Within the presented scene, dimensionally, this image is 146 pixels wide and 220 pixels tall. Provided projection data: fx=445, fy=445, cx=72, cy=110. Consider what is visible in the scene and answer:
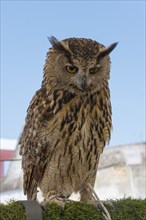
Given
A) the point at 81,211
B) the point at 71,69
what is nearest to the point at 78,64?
the point at 71,69

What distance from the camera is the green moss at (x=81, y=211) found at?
104 cm

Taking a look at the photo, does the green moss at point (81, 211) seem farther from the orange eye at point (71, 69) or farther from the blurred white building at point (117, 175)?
the blurred white building at point (117, 175)

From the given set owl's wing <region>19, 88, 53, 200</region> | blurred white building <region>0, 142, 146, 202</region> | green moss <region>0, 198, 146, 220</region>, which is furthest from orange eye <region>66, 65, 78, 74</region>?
blurred white building <region>0, 142, 146, 202</region>

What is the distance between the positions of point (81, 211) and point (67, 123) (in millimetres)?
386

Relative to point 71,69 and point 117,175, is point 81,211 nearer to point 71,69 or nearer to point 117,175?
point 71,69

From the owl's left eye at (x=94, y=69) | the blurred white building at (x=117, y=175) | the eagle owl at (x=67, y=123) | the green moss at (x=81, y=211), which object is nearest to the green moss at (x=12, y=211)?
the green moss at (x=81, y=211)

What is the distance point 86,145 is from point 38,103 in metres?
0.23

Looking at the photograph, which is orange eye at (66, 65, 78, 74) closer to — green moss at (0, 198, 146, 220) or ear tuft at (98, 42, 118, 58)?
ear tuft at (98, 42, 118, 58)

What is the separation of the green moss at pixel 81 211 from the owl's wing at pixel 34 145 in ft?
1.15

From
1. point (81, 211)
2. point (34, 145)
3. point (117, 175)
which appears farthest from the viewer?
point (117, 175)

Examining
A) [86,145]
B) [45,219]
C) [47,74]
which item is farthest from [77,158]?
[45,219]

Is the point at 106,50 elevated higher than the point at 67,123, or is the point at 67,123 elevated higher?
the point at 106,50

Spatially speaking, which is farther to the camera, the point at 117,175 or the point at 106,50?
the point at 117,175

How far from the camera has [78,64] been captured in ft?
4.53
